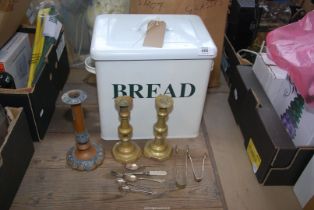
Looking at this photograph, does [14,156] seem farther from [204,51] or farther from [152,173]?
[204,51]

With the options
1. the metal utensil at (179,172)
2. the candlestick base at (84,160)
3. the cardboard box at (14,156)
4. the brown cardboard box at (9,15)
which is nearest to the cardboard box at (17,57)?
the brown cardboard box at (9,15)

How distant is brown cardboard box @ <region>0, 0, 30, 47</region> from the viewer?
2.51 ft

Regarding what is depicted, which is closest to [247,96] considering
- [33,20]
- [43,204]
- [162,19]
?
[162,19]

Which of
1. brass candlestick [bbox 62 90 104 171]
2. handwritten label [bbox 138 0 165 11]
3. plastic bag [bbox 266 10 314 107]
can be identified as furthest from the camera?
handwritten label [bbox 138 0 165 11]

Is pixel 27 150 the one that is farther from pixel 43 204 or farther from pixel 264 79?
pixel 264 79

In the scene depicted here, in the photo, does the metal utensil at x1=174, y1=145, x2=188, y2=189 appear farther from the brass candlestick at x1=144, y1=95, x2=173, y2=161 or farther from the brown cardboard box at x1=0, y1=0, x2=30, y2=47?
the brown cardboard box at x1=0, y1=0, x2=30, y2=47

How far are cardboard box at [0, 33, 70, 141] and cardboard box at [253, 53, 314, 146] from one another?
2.03 ft

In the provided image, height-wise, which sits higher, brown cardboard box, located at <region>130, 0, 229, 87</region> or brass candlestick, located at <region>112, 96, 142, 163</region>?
brown cardboard box, located at <region>130, 0, 229, 87</region>

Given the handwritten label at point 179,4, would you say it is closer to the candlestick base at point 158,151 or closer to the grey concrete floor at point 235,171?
the grey concrete floor at point 235,171

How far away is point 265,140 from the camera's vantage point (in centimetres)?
73

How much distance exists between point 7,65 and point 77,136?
0.29 meters

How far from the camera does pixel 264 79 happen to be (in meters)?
0.87

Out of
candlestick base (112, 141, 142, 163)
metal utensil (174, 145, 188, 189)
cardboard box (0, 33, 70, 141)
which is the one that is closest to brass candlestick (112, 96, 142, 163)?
candlestick base (112, 141, 142, 163)

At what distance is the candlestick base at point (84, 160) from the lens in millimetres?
786
